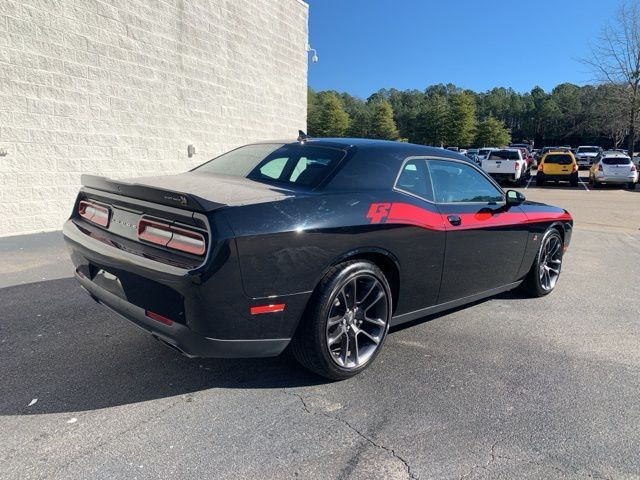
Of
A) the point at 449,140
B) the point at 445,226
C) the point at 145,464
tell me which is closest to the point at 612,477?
the point at 445,226

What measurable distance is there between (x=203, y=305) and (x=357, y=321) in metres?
1.12

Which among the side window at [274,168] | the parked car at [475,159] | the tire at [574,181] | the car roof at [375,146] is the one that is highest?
the car roof at [375,146]

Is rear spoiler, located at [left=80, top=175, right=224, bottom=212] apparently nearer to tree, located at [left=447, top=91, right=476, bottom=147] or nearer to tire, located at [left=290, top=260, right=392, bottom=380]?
tire, located at [left=290, top=260, right=392, bottom=380]

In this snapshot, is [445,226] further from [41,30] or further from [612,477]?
[41,30]

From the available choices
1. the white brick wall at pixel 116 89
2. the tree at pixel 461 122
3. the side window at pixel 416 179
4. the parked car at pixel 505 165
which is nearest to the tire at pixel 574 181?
the parked car at pixel 505 165

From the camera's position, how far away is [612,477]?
233cm

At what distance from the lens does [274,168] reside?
3.70m

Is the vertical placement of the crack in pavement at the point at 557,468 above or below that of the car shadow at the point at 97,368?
above

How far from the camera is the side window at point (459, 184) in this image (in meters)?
3.85

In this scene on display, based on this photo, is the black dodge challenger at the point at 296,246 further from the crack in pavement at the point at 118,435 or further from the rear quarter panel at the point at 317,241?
the crack in pavement at the point at 118,435

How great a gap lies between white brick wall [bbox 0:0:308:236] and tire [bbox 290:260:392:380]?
20.5 ft

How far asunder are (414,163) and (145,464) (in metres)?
2.64

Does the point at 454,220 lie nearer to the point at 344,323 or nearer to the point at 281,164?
the point at 344,323

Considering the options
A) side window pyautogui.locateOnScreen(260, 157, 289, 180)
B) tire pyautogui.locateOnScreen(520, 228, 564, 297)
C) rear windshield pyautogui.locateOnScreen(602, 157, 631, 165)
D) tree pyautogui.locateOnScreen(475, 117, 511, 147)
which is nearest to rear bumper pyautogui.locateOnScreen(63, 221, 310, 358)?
side window pyautogui.locateOnScreen(260, 157, 289, 180)
